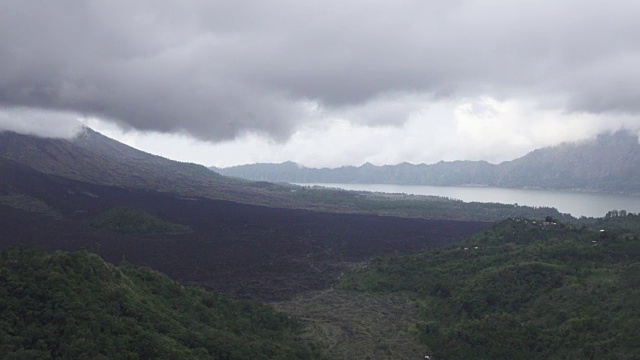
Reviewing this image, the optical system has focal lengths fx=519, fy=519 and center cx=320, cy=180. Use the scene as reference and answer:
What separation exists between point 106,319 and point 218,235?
60616 millimetres

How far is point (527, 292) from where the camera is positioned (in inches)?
1592

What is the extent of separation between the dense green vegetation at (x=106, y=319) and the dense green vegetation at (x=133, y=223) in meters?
50.3

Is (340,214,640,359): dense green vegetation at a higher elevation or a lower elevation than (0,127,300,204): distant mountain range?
lower

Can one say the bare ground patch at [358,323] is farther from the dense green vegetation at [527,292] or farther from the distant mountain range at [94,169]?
the distant mountain range at [94,169]

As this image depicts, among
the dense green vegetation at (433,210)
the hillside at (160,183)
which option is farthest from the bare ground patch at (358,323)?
the hillside at (160,183)

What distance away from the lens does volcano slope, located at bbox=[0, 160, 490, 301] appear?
60562mm

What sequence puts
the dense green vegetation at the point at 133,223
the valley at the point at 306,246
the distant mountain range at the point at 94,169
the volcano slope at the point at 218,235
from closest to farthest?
the valley at the point at 306,246 < the volcano slope at the point at 218,235 < the dense green vegetation at the point at 133,223 < the distant mountain range at the point at 94,169

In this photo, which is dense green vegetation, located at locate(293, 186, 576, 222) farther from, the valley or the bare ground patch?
the bare ground patch

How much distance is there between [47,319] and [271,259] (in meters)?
45.8

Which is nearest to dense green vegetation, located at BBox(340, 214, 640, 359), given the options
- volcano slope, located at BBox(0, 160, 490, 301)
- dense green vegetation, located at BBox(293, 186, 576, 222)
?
volcano slope, located at BBox(0, 160, 490, 301)

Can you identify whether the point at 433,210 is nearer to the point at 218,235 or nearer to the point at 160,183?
the point at 218,235

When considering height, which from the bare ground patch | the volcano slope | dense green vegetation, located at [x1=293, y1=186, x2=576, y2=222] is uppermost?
dense green vegetation, located at [x1=293, y1=186, x2=576, y2=222]

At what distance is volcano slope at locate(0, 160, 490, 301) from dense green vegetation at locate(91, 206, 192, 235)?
1795 millimetres

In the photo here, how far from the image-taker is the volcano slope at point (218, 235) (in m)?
60.6
